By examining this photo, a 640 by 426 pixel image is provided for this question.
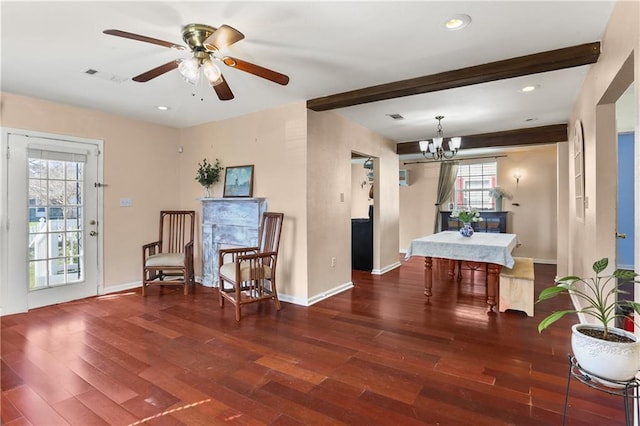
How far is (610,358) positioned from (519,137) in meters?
4.86

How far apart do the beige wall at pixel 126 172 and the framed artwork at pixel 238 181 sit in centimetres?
118

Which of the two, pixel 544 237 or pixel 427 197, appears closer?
pixel 544 237

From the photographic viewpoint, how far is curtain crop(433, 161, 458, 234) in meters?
7.77

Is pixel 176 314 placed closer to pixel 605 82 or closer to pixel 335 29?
pixel 335 29

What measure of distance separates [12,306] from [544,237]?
874 centimetres

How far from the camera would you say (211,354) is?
2.64m

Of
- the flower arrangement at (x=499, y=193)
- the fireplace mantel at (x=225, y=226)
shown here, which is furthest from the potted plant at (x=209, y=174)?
the flower arrangement at (x=499, y=193)

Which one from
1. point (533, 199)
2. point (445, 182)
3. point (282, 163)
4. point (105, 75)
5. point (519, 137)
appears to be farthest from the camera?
point (445, 182)

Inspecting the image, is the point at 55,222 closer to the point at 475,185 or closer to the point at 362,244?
the point at 362,244

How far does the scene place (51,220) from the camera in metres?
3.95

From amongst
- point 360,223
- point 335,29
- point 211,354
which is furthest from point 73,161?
point 360,223

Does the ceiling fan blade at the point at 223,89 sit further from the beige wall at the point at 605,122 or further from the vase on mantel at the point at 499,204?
the vase on mantel at the point at 499,204

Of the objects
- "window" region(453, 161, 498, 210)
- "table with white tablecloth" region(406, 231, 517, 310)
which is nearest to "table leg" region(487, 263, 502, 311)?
"table with white tablecloth" region(406, 231, 517, 310)

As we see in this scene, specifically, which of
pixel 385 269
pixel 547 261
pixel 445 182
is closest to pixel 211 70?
pixel 385 269
